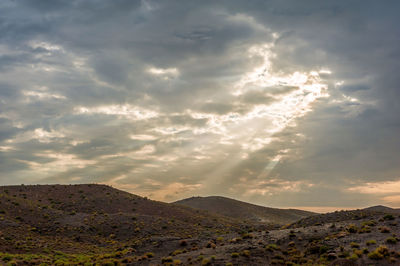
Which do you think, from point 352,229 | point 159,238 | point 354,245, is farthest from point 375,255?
point 159,238

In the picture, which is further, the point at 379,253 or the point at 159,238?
the point at 159,238

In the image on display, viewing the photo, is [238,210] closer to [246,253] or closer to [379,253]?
[246,253]

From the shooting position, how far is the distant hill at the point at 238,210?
14562cm

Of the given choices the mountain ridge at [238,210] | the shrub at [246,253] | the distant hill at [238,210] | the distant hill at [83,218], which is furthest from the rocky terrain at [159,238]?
the distant hill at [238,210]

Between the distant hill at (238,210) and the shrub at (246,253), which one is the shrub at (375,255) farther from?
the distant hill at (238,210)

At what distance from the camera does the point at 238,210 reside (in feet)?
509

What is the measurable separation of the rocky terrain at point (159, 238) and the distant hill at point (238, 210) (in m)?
60.7

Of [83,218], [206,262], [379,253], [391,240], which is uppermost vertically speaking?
[391,240]

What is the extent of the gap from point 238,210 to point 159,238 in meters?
112

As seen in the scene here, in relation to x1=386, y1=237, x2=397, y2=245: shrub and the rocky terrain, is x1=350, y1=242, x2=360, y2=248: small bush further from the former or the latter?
x1=386, y1=237, x2=397, y2=245: shrub

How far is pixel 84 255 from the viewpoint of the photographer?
48.4 metres

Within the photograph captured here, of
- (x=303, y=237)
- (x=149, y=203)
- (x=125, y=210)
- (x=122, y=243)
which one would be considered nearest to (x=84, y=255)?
(x=122, y=243)

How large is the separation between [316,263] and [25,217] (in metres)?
63.1

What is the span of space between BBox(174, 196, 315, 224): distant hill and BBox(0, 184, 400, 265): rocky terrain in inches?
2391
